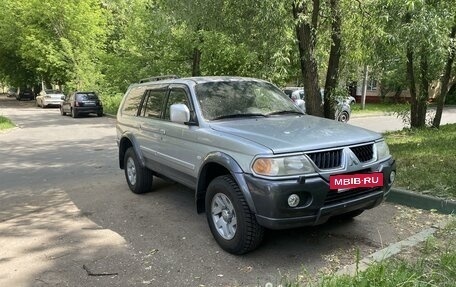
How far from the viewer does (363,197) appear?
168 inches

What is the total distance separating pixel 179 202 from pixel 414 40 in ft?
14.2

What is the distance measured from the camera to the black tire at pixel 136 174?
6.82 m

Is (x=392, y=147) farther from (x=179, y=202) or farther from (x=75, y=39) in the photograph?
(x=75, y=39)

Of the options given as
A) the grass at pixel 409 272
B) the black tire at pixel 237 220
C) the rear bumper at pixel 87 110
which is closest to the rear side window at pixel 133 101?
the black tire at pixel 237 220

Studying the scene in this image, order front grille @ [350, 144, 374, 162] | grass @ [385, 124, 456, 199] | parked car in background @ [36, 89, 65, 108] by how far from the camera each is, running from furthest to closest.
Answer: parked car in background @ [36, 89, 65, 108], grass @ [385, 124, 456, 199], front grille @ [350, 144, 374, 162]

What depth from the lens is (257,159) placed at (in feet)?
13.1

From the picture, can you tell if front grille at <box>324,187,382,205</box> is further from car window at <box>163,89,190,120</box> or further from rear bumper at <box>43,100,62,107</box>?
rear bumper at <box>43,100,62,107</box>

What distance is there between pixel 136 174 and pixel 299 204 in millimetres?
3667

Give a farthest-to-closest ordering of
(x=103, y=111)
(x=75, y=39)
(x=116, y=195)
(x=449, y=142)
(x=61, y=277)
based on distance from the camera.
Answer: (x=75, y=39), (x=103, y=111), (x=449, y=142), (x=116, y=195), (x=61, y=277)

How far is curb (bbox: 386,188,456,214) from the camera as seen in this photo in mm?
5270

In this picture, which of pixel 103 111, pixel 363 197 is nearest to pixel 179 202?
pixel 363 197

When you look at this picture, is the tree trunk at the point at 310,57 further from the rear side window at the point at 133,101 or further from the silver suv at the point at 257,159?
the rear side window at the point at 133,101

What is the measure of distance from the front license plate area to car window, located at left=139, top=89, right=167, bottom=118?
118 inches

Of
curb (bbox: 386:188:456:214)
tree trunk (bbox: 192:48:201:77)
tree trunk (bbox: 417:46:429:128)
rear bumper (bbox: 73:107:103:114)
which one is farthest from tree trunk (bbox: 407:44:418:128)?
rear bumper (bbox: 73:107:103:114)
